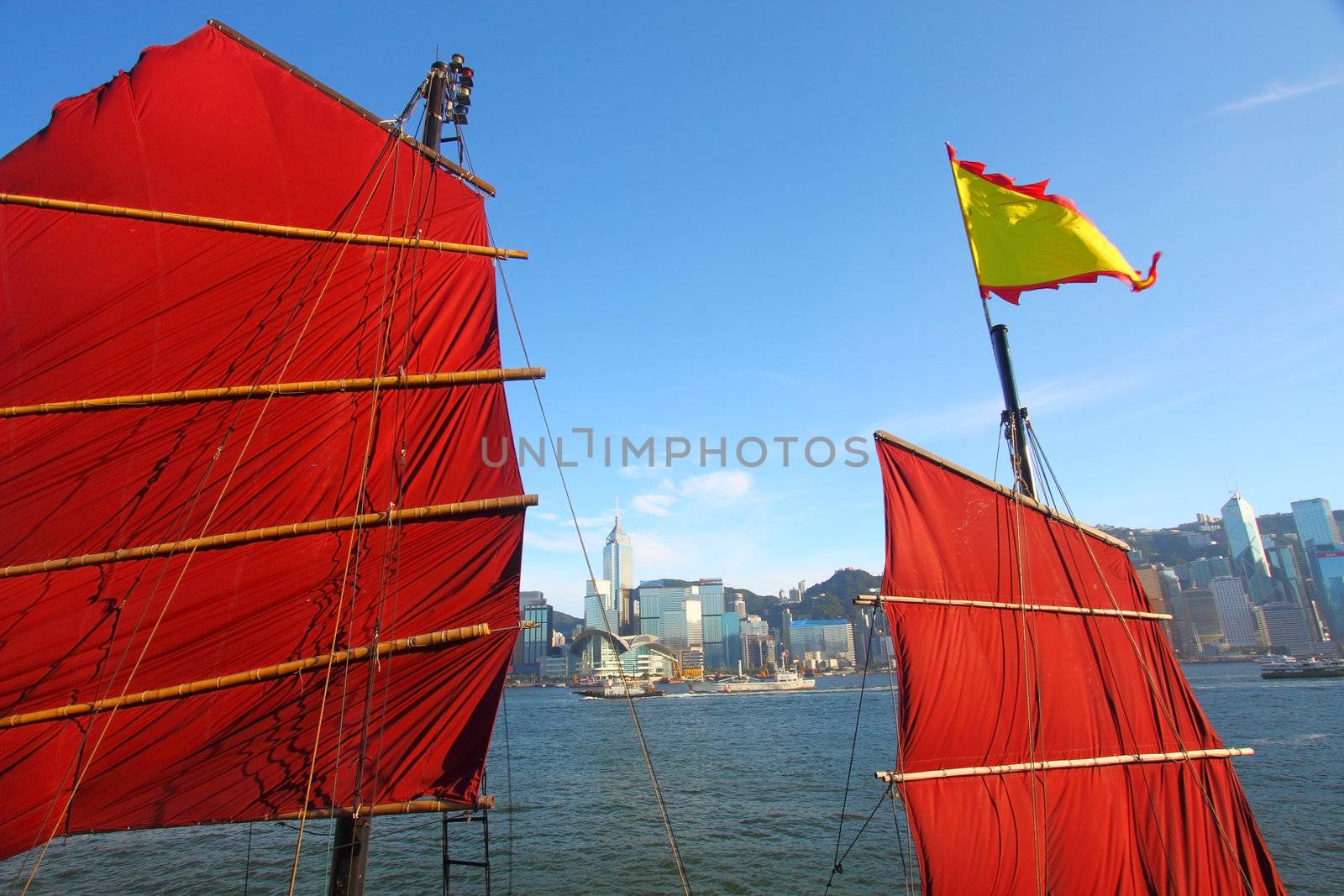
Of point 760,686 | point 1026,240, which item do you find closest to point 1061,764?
point 1026,240

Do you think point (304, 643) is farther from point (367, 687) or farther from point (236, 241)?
point (236, 241)

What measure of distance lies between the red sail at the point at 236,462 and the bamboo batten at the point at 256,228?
85mm

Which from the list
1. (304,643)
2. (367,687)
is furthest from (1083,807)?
(304,643)

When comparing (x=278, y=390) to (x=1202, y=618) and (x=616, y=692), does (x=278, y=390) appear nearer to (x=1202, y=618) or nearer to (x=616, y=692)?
(x=616, y=692)

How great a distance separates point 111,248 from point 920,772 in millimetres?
13602

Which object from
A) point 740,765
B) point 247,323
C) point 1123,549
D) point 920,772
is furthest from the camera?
point 740,765

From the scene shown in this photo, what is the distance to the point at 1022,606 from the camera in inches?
486

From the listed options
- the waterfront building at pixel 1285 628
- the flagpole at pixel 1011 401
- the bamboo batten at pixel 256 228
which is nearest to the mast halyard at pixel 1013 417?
the flagpole at pixel 1011 401

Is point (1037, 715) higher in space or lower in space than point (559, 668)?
higher

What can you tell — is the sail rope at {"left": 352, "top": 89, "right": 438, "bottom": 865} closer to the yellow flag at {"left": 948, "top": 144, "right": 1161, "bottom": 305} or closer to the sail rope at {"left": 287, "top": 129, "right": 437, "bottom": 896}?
the sail rope at {"left": 287, "top": 129, "right": 437, "bottom": 896}

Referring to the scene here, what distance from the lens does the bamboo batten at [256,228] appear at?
893 centimetres

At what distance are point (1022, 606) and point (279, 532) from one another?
38.3 feet

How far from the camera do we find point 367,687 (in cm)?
766

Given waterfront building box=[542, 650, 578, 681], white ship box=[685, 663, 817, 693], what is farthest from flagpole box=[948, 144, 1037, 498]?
waterfront building box=[542, 650, 578, 681]
